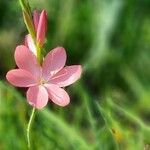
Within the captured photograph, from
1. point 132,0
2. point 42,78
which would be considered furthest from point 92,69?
point 42,78

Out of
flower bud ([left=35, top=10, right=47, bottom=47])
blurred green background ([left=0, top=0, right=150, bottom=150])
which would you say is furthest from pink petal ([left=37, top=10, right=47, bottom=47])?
blurred green background ([left=0, top=0, right=150, bottom=150])

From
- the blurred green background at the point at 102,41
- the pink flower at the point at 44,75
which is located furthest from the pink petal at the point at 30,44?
the blurred green background at the point at 102,41

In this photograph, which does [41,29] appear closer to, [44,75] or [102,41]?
[44,75]

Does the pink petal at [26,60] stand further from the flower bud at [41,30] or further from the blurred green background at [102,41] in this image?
the blurred green background at [102,41]

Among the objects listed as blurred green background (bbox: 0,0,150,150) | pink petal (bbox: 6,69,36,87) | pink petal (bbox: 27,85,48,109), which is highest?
pink petal (bbox: 6,69,36,87)

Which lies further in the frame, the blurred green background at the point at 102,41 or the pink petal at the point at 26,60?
the blurred green background at the point at 102,41

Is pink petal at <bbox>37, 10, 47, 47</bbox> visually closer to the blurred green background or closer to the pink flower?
the pink flower

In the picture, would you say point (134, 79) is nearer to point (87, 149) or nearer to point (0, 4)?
point (0, 4)
